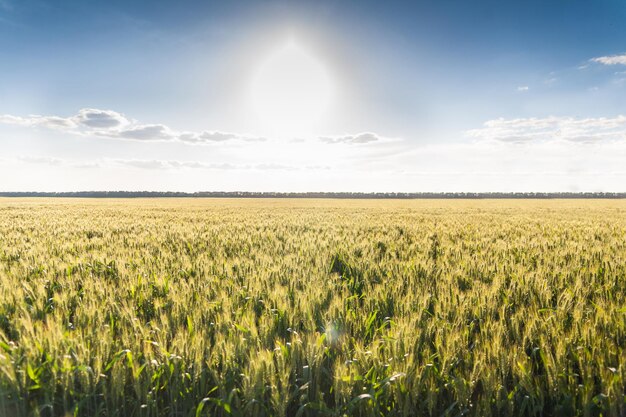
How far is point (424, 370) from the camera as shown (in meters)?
2.15

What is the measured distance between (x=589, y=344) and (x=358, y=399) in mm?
1706

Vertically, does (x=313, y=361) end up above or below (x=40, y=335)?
below

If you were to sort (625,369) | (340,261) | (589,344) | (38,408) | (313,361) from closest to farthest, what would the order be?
(38,408)
(625,369)
(313,361)
(589,344)
(340,261)

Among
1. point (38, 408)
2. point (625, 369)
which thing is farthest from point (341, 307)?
point (38, 408)

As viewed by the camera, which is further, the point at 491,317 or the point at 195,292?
the point at 195,292

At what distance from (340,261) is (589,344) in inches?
163

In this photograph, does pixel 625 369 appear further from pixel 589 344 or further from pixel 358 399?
pixel 358 399

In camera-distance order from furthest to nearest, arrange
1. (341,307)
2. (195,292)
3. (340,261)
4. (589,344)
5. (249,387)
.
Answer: (340,261)
(195,292)
(341,307)
(589,344)
(249,387)

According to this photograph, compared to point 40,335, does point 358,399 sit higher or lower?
lower

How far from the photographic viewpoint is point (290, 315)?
3.10 m

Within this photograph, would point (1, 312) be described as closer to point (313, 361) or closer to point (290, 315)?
point (290, 315)

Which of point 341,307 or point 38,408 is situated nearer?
point 38,408

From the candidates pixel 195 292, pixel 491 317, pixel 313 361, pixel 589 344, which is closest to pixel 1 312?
pixel 195 292

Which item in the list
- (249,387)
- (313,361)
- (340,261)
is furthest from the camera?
(340,261)
